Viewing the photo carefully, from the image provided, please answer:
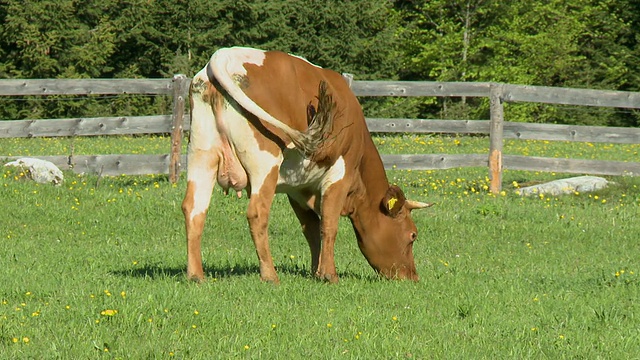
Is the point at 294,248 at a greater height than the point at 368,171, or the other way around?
the point at 368,171

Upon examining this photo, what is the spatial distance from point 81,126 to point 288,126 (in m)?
8.50

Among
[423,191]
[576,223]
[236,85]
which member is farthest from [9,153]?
[236,85]

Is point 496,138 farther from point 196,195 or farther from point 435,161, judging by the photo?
point 196,195

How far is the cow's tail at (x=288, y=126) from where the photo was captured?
291 inches

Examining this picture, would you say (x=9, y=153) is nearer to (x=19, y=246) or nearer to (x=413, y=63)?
(x=19, y=246)

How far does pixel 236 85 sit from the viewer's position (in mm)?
7488

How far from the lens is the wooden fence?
1514 centimetres

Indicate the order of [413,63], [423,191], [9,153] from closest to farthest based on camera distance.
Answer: [423,191] < [9,153] < [413,63]

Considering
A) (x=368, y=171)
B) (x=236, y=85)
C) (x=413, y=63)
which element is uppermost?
(x=236, y=85)

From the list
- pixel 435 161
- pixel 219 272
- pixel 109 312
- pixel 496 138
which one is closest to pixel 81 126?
pixel 435 161

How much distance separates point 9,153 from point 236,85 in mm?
13436

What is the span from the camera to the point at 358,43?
38.4 m

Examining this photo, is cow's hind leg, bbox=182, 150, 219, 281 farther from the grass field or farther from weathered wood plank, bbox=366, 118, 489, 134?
weathered wood plank, bbox=366, 118, 489, 134

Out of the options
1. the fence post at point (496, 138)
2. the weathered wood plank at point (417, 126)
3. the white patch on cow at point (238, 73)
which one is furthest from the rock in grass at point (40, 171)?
the white patch on cow at point (238, 73)
